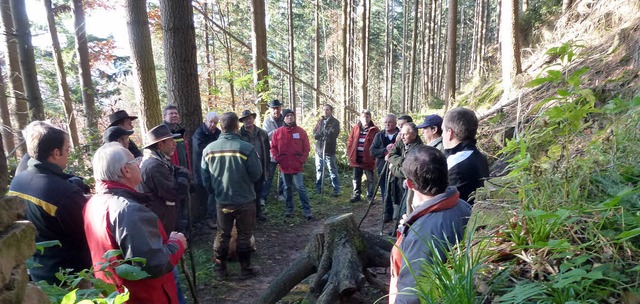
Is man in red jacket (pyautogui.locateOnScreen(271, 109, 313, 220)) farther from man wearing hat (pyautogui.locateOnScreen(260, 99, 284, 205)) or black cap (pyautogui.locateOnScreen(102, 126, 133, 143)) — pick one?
black cap (pyautogui.locateOnScreen(102, 126, 133, 143))

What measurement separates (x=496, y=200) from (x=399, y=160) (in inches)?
144

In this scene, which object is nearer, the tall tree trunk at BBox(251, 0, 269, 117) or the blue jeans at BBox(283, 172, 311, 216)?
the blue jeans at BBox(283, 172, 311, 216)

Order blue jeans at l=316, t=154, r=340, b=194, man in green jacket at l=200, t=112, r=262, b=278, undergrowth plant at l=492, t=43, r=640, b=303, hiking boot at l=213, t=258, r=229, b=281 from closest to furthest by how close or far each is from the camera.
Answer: undergrowth plant at l=492, t=43, r=640, b=303 → man in green jacket at l=200, t=112, r=262, b=278 → hiking boot at l=213, t=258, r=229, b=281 → blue jeans at l=316, t=154, r=340, b=194

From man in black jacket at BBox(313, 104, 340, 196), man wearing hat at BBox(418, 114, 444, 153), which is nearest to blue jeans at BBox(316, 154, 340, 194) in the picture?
man in black jacket at BBox(313, 104, 340, 196)

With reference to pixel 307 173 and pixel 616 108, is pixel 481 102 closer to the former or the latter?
pixel 307 173

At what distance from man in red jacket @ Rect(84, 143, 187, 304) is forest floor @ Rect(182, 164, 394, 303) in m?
1.86

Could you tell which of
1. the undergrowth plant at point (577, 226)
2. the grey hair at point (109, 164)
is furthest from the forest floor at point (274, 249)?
the undergrowth plant at point (577, 226)

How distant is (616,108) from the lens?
93.0 inches

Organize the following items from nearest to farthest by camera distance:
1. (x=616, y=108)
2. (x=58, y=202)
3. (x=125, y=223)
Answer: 1. (x=616, y=108)
2. (x=125, y=223)
3. (x=58, y=202)

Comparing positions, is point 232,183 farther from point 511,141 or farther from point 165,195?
point 511,141

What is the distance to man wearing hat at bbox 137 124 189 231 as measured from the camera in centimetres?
423

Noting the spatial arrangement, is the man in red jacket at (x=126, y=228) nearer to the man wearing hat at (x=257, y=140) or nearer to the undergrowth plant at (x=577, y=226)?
the undergrowth plant at (x=577, y=226)

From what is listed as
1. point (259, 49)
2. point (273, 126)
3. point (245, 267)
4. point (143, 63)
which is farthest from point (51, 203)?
point (259, 49)

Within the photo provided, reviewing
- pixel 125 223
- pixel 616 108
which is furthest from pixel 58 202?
pixel 616 108
